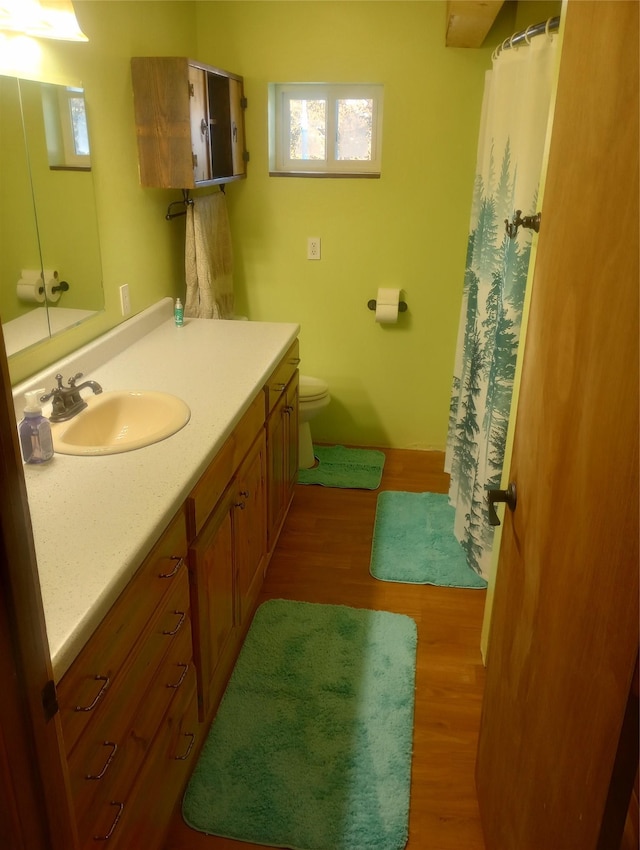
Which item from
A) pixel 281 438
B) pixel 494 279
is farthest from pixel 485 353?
pixel 281 438

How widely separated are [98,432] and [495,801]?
1.39 metres

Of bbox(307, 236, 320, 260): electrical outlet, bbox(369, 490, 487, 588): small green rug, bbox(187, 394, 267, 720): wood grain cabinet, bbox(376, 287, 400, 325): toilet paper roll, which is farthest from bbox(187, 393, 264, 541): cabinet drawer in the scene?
bbox(307, 236, 320, 260): electrical outlet

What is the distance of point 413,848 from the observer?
1677 millimetres

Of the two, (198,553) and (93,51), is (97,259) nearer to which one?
(93,51)

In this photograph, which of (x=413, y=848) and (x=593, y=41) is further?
(x=413, y=848)

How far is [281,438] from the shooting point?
2.73m

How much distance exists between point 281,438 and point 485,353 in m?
0.84

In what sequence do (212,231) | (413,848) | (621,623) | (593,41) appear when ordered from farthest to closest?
(212,231) < (413,848) < (593,41) < (621,623)

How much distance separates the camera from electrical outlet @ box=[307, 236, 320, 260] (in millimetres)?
3525

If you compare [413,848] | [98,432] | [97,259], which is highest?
[97,259]

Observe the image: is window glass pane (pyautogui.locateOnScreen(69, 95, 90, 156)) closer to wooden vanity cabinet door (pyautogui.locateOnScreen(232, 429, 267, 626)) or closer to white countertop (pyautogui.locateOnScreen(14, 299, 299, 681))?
white countertop (pyautogui.locateOnScreen(14, 299, 299, 681))

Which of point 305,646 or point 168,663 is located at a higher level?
point 168,663

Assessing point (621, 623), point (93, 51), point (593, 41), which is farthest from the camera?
point (93, 51)

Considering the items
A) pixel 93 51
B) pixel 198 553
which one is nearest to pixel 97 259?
pixel 93 51
